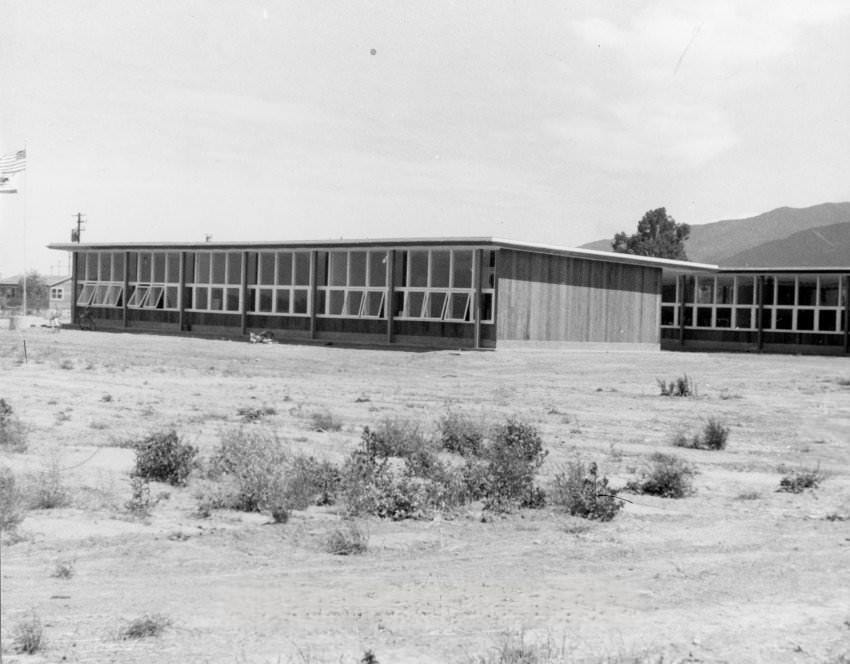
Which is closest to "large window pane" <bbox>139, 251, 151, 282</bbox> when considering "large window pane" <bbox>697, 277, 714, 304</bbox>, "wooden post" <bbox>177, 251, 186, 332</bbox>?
"wooden post" <bbox>177, 251, 186, 332</bbox>

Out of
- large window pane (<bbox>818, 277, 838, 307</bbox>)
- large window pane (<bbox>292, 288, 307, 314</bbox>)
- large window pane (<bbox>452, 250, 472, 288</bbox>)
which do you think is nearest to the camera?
large window pane (<bbox>452, 250, 472, 288</bbox>)

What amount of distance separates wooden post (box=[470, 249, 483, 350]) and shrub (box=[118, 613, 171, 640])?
106 feet

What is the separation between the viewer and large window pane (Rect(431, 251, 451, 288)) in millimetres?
39812

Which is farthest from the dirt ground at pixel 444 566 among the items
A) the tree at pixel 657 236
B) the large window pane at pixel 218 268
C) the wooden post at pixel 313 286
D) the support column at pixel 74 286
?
the tree at pixel 657 236

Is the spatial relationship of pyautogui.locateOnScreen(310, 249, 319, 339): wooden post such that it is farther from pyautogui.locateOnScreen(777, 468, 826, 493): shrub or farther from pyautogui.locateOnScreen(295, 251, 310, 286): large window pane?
pyautogui.locateOnScreen(777, 468, 826, 493): shrub

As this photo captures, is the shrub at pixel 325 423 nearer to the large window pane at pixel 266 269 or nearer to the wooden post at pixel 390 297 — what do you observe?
the wooden post at pixel 390 297

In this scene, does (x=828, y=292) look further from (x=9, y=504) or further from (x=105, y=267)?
(x=9, y=504)

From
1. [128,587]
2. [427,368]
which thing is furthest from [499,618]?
[427,368]

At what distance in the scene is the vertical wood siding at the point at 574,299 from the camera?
3919 cm

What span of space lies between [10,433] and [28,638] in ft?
25.4

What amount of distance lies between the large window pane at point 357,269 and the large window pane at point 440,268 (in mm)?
3668

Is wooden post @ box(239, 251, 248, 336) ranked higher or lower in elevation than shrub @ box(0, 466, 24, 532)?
higher

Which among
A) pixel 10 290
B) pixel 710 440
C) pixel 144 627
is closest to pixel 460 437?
pixel 710 440

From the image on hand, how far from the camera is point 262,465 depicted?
423 inches
